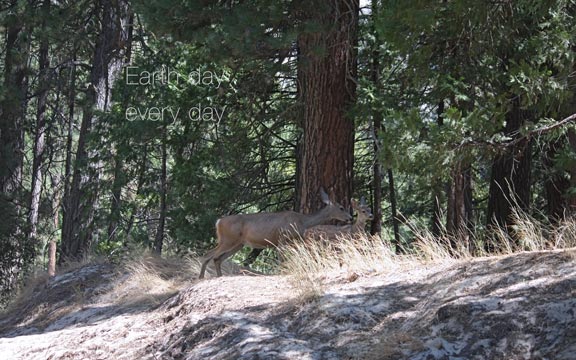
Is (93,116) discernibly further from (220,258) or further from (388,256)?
(388,256)

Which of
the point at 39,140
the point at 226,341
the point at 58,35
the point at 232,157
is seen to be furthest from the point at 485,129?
the point at 39,140

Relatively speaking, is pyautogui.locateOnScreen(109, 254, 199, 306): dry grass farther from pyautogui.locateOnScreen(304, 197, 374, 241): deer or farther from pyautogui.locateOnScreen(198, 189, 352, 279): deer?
pyautogui.locateOnScreen(304, 197, 374, 241): deer

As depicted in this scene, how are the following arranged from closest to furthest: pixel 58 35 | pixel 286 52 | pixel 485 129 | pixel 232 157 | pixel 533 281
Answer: pixel 533 281, pixel 485 129, pixel 286 52, pixel 232 157, pixel 58 35

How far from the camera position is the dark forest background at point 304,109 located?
36.7 ft

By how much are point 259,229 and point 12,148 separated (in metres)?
14.4

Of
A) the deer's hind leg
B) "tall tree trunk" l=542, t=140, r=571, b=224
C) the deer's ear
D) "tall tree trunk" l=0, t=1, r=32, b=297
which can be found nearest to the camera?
the deer's hind leg

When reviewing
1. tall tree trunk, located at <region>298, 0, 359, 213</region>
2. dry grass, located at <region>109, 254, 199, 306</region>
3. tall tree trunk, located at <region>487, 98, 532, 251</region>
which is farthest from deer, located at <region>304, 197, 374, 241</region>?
tall tree trunk, located at <region>487, 98, 532, 251</region>

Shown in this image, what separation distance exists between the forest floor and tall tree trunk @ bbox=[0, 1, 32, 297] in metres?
11.8

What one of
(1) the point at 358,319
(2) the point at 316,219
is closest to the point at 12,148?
(2) the point at 316,219

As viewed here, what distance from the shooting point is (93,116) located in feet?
67.7

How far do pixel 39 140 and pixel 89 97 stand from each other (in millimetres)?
5731

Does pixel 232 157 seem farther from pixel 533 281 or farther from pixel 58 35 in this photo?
pixel 533 281

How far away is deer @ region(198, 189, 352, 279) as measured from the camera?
12.7m

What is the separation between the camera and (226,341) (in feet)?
26.1
